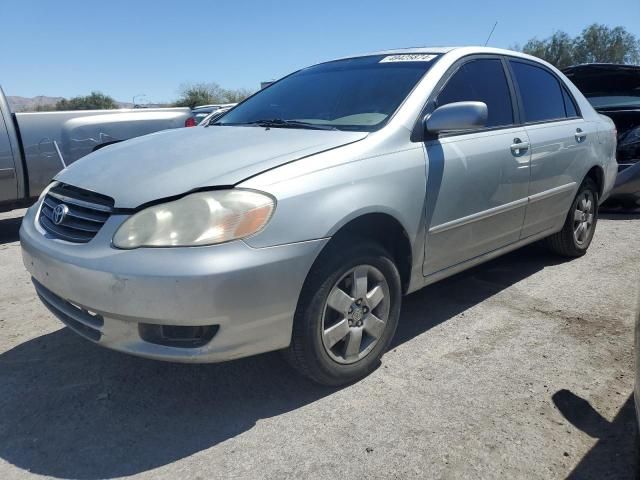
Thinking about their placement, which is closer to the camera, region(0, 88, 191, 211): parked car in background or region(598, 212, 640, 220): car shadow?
region(0, 88, 191, 211): parked car in background

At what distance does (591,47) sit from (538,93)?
2162 inches

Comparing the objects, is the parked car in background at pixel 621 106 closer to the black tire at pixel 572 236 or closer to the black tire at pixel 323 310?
the black tire at pixel 572 236

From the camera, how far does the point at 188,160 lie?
8.50 feet

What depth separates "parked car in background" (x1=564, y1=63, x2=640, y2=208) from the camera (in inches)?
247

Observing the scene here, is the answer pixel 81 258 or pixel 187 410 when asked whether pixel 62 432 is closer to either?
pixel 187 410

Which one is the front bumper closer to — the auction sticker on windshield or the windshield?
the windshield

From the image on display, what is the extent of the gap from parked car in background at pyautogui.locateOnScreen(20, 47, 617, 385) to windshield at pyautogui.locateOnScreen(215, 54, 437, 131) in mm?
15

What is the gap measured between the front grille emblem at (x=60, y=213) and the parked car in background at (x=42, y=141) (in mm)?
3554

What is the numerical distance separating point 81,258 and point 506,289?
3.05 m

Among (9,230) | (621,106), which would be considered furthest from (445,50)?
(9,230)

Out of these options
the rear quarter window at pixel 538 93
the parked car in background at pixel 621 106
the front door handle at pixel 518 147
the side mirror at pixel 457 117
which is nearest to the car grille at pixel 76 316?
the side mirror at pixel 457 117

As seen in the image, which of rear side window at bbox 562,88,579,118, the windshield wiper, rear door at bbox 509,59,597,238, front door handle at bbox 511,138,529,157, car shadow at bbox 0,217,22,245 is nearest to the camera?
the windshield wiper

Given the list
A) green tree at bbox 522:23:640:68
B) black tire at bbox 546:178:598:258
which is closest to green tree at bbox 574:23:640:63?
green tree at bbox 522:23:640:68

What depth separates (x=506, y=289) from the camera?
13.5 feet
